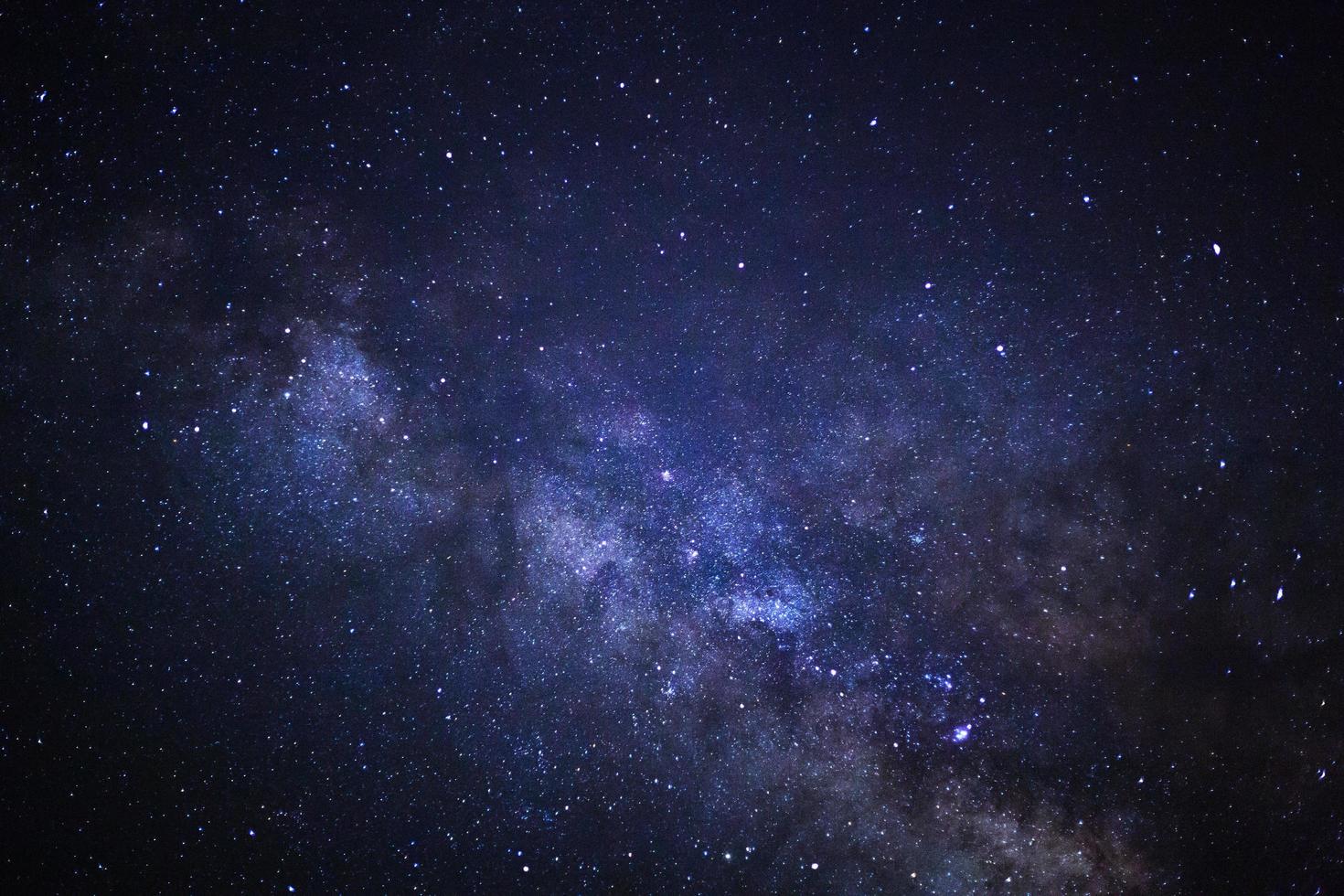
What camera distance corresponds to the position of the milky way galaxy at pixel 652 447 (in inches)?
73.2

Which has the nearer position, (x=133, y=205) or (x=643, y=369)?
(x=133, y=205)

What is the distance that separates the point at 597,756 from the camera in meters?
2.13

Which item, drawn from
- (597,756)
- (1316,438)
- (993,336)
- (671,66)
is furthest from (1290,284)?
(597,756)

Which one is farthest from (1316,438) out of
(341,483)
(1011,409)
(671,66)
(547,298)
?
(341,483)

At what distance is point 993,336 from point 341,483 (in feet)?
8.48

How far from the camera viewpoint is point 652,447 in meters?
2.04

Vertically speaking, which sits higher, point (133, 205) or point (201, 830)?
point (133, 205)

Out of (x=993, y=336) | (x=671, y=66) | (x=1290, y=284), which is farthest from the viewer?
(x=1290, y=284)

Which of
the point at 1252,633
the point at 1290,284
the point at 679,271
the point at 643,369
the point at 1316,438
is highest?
the point at 679,271

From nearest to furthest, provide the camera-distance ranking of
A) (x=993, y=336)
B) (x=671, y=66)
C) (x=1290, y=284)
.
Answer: (x=671, y=66) → (x=993, y=336) → (x=1290, y=284)

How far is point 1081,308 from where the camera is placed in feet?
6.52

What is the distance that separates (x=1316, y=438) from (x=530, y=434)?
10.8ft

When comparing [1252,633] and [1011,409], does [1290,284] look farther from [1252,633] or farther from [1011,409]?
[1252,633]

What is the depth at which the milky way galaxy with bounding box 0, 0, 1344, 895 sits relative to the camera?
6.10ft
